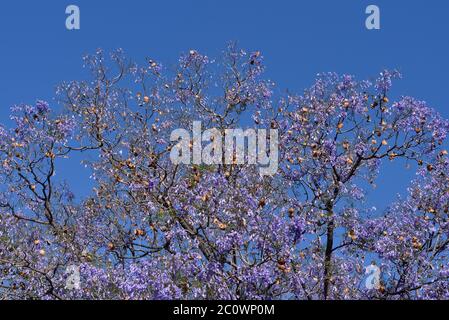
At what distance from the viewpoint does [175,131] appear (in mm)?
18422

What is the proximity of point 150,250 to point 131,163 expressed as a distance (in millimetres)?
2602

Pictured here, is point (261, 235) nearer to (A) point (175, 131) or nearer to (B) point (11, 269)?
(A) point (175, 131)

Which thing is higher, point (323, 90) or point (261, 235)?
point (323, 90)

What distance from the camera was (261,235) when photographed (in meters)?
14.2

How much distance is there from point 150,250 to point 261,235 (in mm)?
3810

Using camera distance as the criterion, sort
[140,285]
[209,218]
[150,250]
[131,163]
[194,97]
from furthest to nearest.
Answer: [194,97], [131,163], [150,250], [209,218], [140,285]

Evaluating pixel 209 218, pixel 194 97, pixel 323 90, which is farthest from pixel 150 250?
pixel 323 90

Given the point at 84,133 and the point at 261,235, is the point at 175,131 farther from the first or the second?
the point at 261,235

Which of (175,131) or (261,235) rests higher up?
(175,131)

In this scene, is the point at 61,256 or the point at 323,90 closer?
the point at 61,256

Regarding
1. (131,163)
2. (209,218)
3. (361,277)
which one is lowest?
(361,277)
